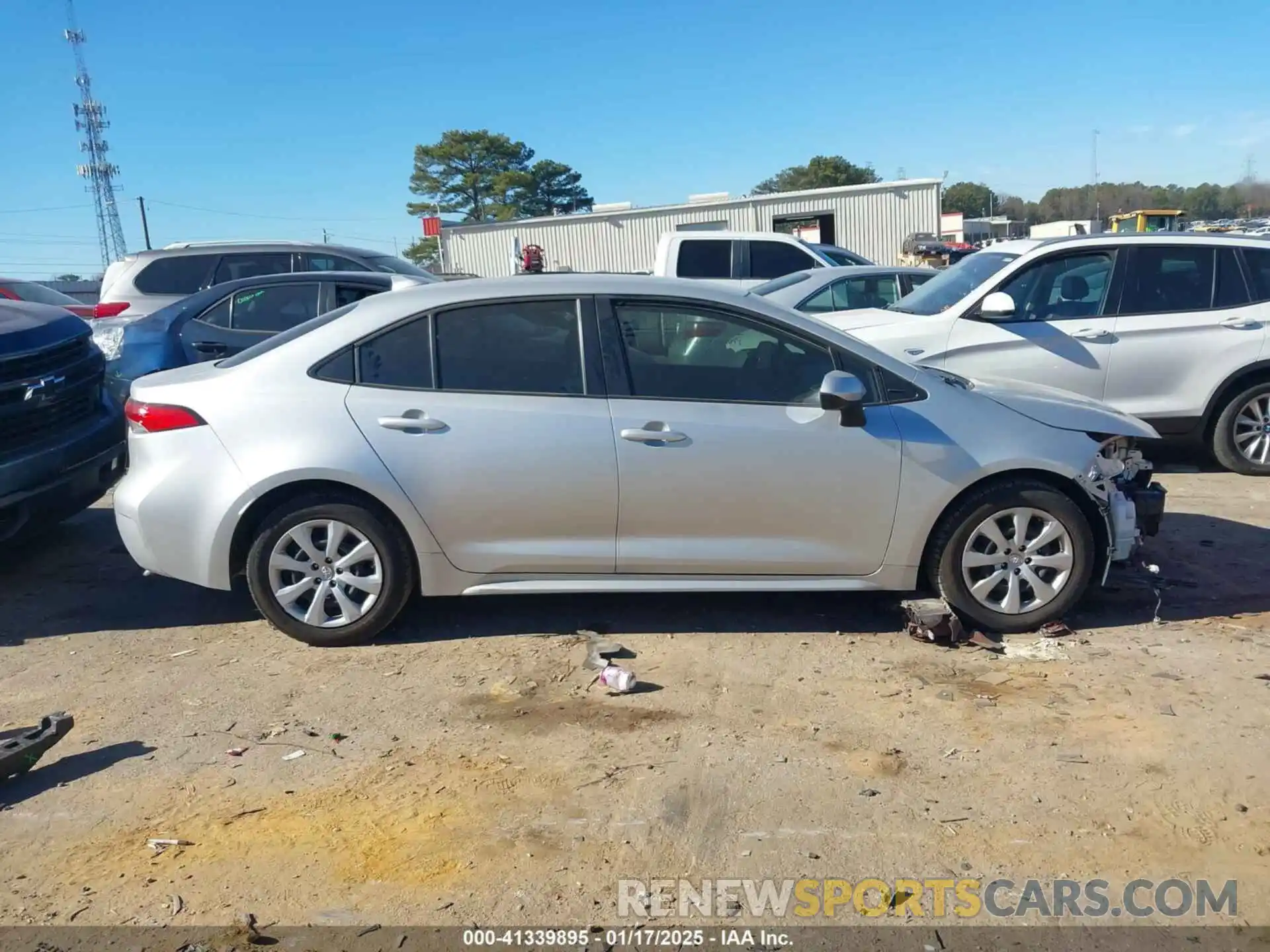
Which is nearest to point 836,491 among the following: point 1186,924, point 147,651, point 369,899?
point 1186,924

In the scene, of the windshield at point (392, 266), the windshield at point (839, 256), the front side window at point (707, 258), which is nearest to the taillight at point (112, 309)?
the windshield at point (392, 266)

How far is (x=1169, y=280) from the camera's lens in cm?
795

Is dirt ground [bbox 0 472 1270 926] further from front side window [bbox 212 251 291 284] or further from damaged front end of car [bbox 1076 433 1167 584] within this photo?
front side window [bbox 212 251 291 284]

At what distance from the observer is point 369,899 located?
3010mm

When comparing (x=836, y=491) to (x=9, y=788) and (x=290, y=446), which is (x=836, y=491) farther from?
(x=9, y=788)

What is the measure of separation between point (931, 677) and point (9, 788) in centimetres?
360

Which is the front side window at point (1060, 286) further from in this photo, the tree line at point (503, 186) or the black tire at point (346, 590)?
the tree line at point (503, 186)

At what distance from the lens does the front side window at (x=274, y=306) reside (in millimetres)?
8484

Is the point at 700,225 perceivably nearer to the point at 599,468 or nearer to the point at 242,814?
the point at 599,468

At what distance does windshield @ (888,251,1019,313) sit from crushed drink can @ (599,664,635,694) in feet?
16.1

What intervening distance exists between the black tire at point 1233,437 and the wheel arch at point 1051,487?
151 inches

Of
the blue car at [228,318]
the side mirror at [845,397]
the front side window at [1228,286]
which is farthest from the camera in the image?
the blue car at [228,318]

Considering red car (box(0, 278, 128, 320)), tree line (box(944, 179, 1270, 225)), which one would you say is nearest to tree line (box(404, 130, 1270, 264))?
tree line (box(944, 179, 1270, 225))

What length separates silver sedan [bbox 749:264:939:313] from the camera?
1020 centimetres
